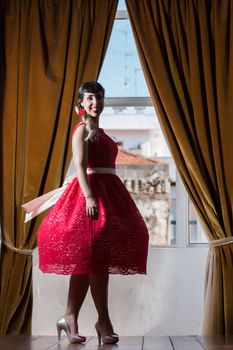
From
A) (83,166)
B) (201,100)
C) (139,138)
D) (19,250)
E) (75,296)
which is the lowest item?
(75,296)

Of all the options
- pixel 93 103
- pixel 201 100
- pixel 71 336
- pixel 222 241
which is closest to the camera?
pixel 71 336

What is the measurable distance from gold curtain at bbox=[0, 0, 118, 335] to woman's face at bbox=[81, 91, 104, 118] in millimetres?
767

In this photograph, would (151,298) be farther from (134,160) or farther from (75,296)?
(75,296)

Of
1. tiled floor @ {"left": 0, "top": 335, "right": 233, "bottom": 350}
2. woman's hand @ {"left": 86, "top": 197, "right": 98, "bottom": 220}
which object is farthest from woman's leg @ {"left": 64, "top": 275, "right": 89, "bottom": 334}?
woman's hand @ {"left": 86, "top": 197, "right": 98, "bottom": 220}

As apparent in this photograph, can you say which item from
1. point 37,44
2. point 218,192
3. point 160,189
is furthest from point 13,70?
point 218,192

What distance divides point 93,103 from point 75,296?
38.8 inches

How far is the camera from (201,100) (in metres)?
3.90

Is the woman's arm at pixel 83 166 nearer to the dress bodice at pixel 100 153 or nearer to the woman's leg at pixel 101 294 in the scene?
the dress bodice at pixel 100 153

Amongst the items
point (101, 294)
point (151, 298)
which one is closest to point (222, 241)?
point (151, 298)

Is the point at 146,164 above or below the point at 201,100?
below

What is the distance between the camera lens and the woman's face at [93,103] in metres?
3.15

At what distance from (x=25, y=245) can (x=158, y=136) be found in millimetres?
1163

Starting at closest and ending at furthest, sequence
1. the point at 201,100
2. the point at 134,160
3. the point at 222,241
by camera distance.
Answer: the point at 222,241, the point at 201,100, the point at 134,160

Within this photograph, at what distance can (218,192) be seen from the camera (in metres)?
3.83
